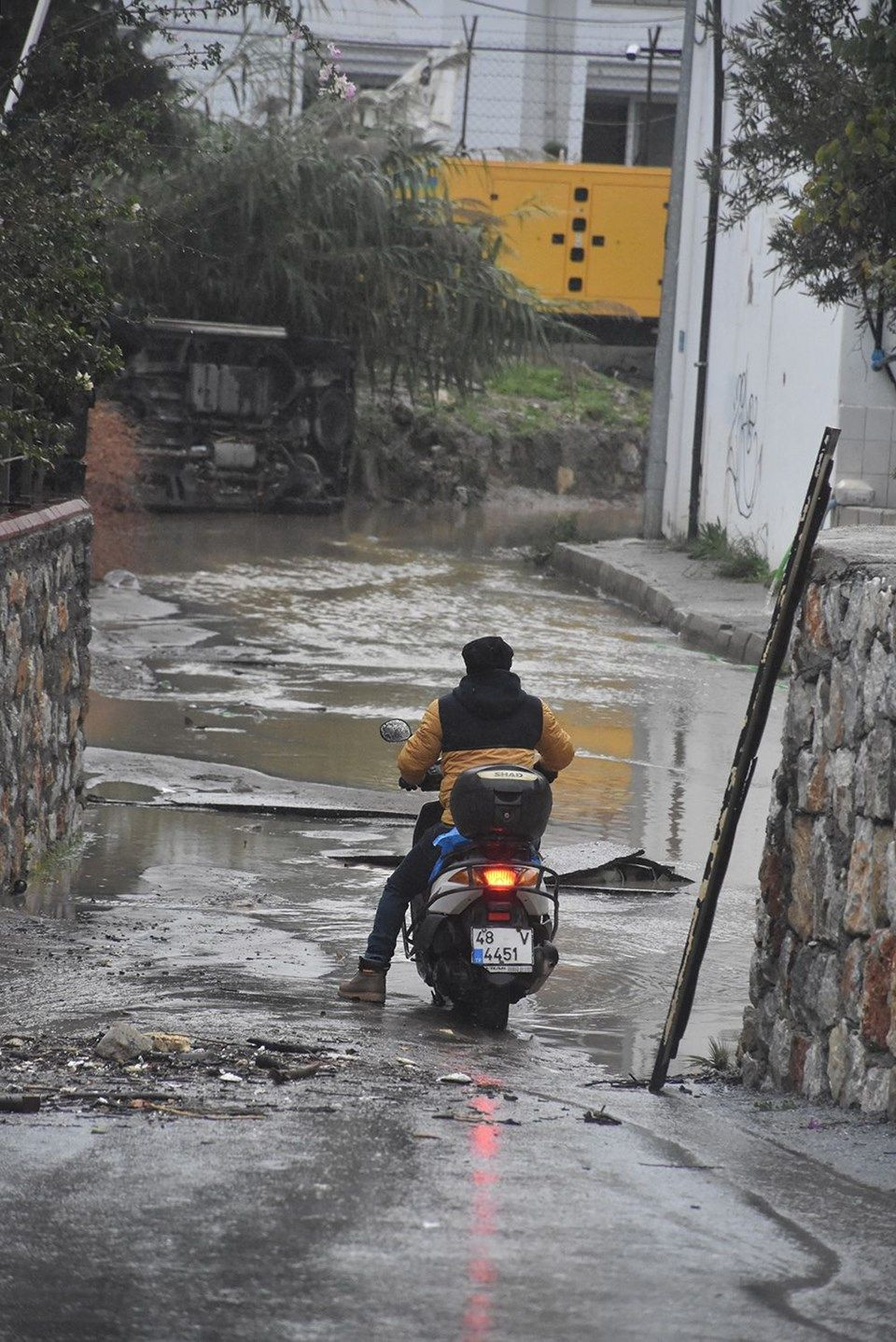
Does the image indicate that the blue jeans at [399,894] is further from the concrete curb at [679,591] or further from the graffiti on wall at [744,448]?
the graffiti on wall at [744,448]

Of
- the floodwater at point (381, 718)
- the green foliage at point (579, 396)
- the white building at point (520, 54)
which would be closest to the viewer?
the floodwater at point (381, 718)

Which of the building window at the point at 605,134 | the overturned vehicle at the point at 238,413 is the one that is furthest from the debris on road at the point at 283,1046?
the building window at the point at 605,134

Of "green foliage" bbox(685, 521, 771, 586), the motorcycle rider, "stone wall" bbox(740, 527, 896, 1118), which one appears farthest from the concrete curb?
"stone wall" bbox(740, 527, 896, 1118)

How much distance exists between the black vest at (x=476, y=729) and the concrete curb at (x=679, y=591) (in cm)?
953

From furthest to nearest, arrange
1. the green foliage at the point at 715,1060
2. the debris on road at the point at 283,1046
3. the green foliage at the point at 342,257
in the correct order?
the green foliage at the point at 342,257 < the green foliage at the point at 715,1060 < the debris on road at the point at 283,1046

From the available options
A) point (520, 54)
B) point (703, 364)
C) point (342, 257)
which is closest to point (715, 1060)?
point (703, 364)

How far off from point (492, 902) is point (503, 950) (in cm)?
16

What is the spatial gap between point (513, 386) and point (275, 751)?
25.6 metres

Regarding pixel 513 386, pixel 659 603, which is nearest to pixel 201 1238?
pixel 659 603

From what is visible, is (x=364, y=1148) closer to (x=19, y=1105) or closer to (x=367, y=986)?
(x=19, y=1105)

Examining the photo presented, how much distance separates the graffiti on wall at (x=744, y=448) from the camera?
874 inches

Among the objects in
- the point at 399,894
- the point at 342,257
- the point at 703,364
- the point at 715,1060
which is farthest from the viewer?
the point at 342,257

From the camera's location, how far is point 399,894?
6.79 m

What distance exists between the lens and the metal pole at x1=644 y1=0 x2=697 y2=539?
2427 centimetres
